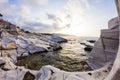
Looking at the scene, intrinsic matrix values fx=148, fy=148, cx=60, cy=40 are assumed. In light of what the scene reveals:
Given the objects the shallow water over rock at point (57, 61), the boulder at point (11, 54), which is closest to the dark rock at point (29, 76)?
the shallow water over rock at point (57, 61)

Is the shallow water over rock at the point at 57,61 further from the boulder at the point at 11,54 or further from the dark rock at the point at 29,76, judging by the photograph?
the dark rock at the point at 29,76

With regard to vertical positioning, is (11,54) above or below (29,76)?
above

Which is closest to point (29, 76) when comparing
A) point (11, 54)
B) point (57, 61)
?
point (57, 61)

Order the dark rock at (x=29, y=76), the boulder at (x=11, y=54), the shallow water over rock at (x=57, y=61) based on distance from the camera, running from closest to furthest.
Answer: the dark rock at (x=29, y=76) → the shallow water over rock at (x=57, y=61) → the boulder at (x=11, y=54)

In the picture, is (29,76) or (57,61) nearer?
(29,76)

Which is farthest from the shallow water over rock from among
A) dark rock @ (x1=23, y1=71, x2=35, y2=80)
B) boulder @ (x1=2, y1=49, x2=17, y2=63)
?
dark rock @ (x1=23, y1=71, x2=35, y2=80)

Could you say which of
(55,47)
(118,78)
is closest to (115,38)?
(118,78)

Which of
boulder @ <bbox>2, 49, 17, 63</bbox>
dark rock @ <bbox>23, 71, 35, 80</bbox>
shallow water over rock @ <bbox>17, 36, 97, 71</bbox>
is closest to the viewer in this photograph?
dark rock @ <bbox>23, 71, 35, 80</bbox>

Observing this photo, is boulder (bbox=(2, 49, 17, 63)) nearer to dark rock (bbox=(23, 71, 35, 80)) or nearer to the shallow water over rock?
the shallow water over rock

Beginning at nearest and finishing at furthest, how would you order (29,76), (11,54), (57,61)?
(29,76), (11,54), (57,61)

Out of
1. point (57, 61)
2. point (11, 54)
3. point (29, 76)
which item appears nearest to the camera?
point (29, 76)

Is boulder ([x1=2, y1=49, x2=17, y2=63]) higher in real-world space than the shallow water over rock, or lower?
higher

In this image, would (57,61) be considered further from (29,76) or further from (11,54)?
(29,76)

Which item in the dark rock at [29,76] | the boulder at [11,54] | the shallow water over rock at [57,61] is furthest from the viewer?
the boulder at [11,54]
